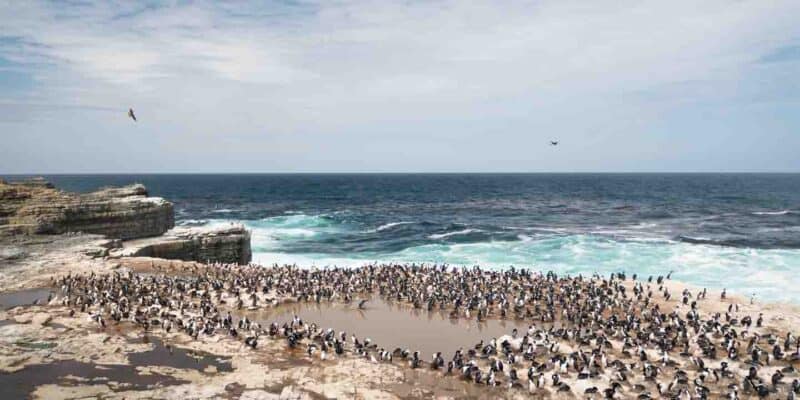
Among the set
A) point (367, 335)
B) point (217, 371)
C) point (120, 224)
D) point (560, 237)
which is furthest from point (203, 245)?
point (560, 237)

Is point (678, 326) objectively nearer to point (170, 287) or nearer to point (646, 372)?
point (646, 372)

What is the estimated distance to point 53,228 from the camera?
158ft

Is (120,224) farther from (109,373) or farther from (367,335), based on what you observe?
(367,335)

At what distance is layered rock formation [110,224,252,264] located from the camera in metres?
48.2

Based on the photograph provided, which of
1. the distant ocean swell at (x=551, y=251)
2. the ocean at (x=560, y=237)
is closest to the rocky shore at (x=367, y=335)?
the distant ocean swell at (x=551, y=251)

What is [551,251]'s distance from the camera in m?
58.3

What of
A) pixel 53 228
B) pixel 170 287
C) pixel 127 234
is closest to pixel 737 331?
pixel 170 287

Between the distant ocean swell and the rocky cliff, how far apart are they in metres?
11.4

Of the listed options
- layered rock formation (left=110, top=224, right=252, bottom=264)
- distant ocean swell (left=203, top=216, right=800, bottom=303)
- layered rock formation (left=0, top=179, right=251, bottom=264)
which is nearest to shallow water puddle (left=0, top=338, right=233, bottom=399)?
layered rock formation (left=0, top=179, right=251, bottom=264)

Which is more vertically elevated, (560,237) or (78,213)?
(78,213)

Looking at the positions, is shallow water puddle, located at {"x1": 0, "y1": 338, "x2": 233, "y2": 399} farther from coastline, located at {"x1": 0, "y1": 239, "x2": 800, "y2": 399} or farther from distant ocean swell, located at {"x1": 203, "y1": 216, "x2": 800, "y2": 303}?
distant ocean swell, located at {"x1": 203, "y1": 216, "x2": 800, "y2": 303}

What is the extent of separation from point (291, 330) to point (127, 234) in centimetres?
3213

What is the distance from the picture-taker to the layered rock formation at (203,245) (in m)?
48.2

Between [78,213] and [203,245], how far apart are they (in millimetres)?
11652
